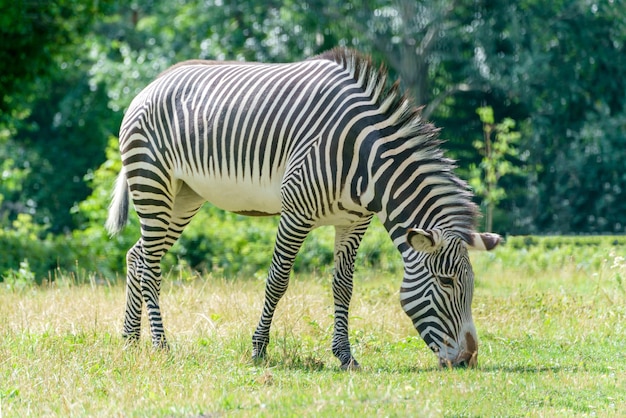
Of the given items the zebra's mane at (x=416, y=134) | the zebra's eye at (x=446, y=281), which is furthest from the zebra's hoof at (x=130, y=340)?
the zebra's mane at (x=416, y=134)

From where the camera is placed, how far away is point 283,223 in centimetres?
735

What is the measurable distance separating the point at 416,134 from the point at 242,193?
175cm

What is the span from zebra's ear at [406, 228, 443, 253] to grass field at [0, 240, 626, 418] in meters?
0.95

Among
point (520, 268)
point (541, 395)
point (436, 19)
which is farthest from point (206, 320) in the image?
point (436, 19)

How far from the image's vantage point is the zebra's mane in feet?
22.7

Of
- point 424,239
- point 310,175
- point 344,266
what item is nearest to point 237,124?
point 310,175

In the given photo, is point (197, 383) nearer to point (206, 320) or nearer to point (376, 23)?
point (206, 320)

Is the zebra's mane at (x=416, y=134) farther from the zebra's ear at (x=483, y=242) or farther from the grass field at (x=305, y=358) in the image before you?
the grass field at (x=305, y=358)

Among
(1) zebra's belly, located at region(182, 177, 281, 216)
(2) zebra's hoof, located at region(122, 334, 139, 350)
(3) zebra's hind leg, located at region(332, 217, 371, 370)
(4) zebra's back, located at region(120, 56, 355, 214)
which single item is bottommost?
(2) zebra's hoof, located at region(122, 334, 139, 350)

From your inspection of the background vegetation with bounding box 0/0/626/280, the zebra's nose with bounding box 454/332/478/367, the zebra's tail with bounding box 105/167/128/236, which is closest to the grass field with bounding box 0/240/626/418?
the zebra's nose with bounding box 454/332/478/367

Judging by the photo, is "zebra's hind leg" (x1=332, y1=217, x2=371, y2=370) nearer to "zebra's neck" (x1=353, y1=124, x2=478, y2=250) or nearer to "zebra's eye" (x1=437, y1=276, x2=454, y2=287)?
"zebra's neck" (x1=353, y1=124, x2=478, y2=250)

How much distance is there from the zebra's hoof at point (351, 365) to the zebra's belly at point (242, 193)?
1477 millimetres

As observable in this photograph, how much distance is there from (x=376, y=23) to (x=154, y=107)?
66.6 feet

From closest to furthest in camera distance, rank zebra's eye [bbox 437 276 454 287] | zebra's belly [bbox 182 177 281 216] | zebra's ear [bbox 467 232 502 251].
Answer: zebra's ear [bbox 467 232 502 251] < zebra's eye [bbox 437 276 454 287] < zebra's belly [bbox 182 177 281 216]
